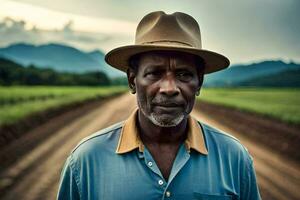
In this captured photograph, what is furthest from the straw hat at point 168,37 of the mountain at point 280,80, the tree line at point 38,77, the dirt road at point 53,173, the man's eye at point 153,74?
the mountain at point 280,80

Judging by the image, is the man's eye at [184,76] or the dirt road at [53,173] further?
the dirt road at [53,173]

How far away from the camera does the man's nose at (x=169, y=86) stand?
211 centimetres

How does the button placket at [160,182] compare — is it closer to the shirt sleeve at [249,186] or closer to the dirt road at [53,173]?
the shirt sleeve at [249,186]

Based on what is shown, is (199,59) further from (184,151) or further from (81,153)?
(81,153)

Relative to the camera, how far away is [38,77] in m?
50.5

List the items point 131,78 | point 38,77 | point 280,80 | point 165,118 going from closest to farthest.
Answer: point 165,118
point 131,78
point 38,77
point 280,80

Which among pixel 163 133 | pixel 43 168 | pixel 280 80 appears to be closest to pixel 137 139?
pixel 163 133

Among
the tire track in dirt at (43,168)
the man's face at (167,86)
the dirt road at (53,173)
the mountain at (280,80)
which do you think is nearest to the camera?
the man's face at (167,86)

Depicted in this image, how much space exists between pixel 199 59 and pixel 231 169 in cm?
55

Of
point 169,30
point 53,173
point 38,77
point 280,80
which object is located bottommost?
point 280,80

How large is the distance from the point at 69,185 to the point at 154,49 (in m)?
0.73

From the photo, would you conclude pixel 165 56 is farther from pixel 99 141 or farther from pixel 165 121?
pixel 99 141

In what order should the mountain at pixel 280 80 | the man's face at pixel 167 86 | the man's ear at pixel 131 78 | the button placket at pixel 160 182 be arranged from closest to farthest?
the button placket at pixel 160 182, the man's face at pixel 167 86, the man's ear at pixel 131 78, the mountain at pixel 280 80

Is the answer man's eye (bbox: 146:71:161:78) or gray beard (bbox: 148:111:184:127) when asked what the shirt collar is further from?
man's eye (bbox: 146:71:161:78)
